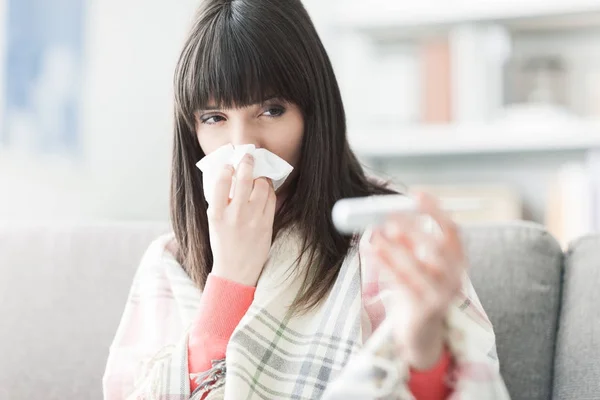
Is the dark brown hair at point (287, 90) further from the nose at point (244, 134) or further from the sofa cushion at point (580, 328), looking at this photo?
the sofa cushion at point (580, 328)

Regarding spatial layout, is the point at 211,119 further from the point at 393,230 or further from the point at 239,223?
the point at 393,230

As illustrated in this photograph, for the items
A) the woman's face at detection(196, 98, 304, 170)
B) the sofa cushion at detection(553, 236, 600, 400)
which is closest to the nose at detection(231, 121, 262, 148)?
the woman's face at detection(196, 98, 304, 170)

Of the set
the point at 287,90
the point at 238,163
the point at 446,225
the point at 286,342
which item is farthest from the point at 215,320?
the point at 446,225

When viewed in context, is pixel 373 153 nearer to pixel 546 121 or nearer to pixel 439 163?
pixel 439 163

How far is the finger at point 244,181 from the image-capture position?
3.23 feet

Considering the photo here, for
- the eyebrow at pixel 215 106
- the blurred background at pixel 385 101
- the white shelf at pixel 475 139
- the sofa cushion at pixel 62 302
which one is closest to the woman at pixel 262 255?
the eyebrow at pixel 215 106

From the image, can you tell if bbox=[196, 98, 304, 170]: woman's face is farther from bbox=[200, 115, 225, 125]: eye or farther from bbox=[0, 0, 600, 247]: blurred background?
bbox=[0, 0, 600, 247]: blurred background

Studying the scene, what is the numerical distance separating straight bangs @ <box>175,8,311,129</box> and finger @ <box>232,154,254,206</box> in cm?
7

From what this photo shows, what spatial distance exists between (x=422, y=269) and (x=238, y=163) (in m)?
0.40

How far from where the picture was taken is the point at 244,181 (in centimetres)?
99

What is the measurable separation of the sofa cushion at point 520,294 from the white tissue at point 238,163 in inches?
14.3

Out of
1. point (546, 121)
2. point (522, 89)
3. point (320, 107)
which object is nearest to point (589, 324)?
point (320, 107)

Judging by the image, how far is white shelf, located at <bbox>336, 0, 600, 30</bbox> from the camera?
2.24m

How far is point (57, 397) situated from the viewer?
127 cm
